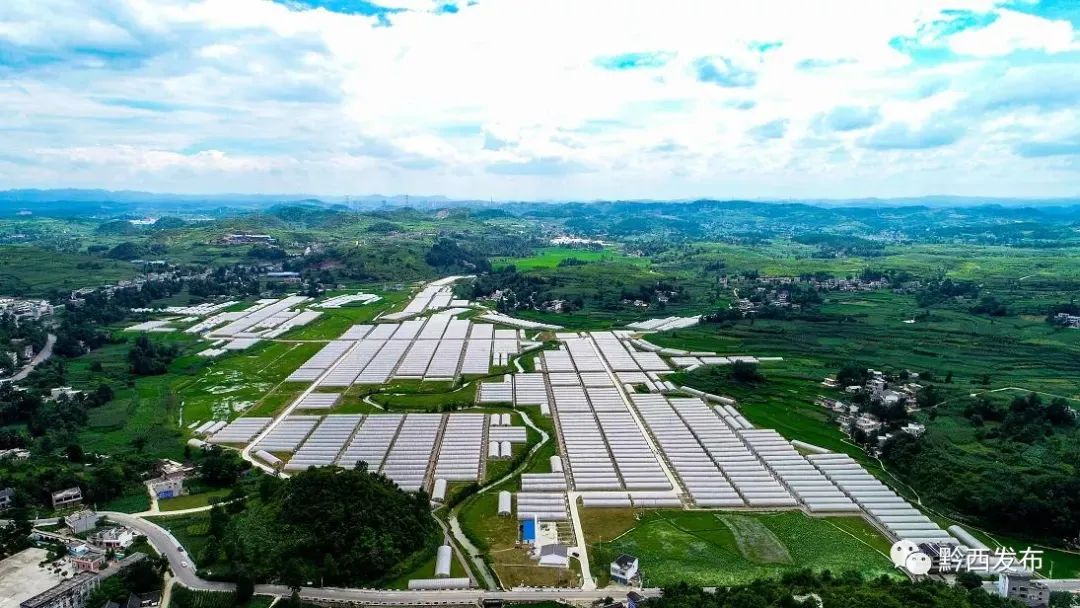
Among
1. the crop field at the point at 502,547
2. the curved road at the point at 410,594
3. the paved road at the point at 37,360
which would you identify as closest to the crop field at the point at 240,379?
the paved road at the point at 37,360

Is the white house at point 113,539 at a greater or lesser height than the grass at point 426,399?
lesser

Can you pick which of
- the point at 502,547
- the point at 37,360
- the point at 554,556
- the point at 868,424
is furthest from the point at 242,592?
the point at 37,360

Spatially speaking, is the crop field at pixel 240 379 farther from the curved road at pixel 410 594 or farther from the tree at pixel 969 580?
the tree at pixel 969 580

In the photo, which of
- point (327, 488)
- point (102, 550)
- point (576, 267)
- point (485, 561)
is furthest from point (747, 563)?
point (576, 267)

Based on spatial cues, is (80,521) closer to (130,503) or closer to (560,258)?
(130,503)

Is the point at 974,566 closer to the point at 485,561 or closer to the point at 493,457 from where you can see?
the point at 485,561

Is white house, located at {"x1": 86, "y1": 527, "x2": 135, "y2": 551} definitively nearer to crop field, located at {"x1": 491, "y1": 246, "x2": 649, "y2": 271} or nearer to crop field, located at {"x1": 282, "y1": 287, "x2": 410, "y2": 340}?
crop field, located at {"x1": 282, "y1": 287, "x2": 410, "y2": 340}

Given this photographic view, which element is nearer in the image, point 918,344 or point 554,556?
point 554,556
